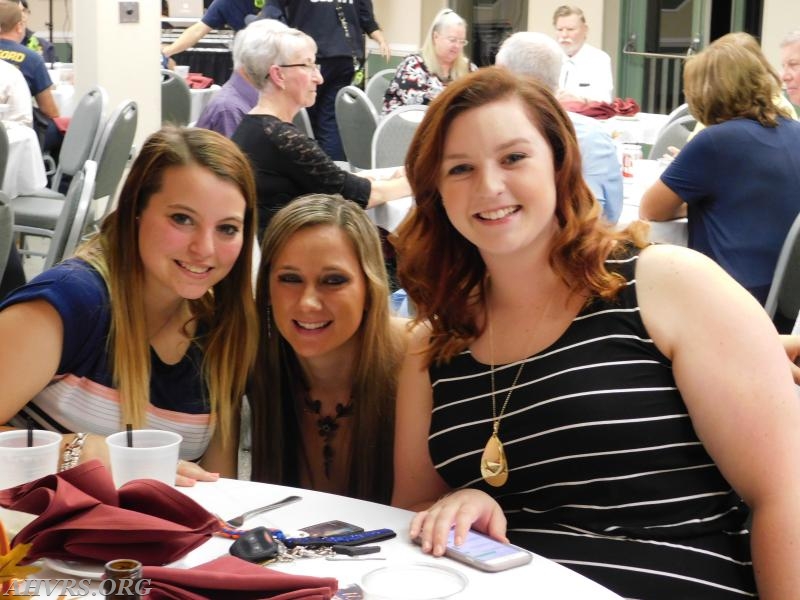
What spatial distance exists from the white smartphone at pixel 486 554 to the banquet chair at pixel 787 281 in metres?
2.47

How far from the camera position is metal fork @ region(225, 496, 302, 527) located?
158 cm

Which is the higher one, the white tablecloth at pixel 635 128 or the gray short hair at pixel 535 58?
the gray short hair at pixel 535 58

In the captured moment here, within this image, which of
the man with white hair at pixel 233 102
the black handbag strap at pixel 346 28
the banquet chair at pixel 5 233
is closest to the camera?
the banquet chair at pixel 5 233

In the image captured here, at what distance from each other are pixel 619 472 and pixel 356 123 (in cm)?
542

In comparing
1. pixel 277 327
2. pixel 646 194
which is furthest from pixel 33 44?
pixel 277 327

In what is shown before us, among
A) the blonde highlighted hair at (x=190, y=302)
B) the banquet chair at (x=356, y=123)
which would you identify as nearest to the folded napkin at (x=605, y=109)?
the banquet chair at (x=356, y=123)

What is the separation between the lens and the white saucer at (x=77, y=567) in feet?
4.48

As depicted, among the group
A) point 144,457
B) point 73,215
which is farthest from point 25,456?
point 73,215

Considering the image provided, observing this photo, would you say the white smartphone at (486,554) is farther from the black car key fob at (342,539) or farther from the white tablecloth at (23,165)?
the white tablecloth at (23,165)

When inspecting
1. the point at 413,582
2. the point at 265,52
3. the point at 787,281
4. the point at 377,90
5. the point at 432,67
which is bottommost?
the point at 787,281

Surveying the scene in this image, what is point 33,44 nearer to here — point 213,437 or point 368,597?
point 213,437

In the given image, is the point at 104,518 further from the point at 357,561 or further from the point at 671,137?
the point at 671,137

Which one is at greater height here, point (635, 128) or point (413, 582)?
point (635, 128)

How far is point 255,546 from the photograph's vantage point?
57.3 inches
